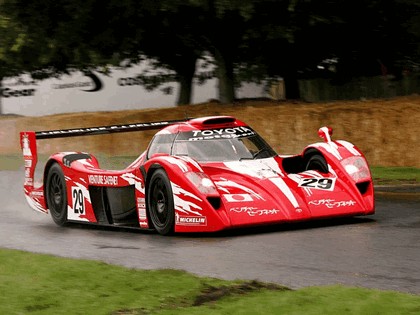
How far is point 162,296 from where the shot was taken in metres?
8.03

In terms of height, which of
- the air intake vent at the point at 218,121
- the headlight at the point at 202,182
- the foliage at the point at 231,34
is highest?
the foliage at the point at 231,34

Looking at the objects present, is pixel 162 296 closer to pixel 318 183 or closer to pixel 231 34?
pixel 318 183

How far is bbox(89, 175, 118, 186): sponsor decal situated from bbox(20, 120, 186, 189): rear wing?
2.52 feet

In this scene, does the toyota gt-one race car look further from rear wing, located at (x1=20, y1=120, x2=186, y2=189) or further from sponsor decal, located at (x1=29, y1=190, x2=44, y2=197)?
sponsor decal, located at (x1=29, y1=190, x2=44, y2=197)

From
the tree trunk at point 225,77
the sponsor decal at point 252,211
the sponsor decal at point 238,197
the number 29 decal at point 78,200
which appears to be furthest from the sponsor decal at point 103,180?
the tree trunk at point 225,77

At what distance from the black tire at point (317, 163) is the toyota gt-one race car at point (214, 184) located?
0.01 meters

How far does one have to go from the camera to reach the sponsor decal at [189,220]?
12.2 metres

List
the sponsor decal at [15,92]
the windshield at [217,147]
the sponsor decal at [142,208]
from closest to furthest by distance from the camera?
the sponsor decal at [142,208] → the windshield at [217,147] → the sponsor decal at [15,92]

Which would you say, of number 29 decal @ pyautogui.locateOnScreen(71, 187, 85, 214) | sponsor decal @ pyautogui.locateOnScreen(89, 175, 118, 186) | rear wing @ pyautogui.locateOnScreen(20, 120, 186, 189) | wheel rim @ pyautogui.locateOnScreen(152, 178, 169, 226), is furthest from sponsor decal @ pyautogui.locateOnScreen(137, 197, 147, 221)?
rear wing @ pyautogui.locateOnScreen(20, 120, 186, 189)

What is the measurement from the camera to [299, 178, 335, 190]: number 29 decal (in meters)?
12.7

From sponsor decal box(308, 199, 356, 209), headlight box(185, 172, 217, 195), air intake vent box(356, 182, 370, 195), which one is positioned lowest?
sponsor decal box(308, 199, 356, 209)

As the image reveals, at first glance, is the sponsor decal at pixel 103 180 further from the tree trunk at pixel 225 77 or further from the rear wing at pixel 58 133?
the tree trunk at pixel 225 77

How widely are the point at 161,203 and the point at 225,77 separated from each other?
16.0 metres

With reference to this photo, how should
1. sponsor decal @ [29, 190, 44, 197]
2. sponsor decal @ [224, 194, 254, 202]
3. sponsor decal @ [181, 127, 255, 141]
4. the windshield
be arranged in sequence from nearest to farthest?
sponsor decal @ [224, 194, 254, 202] < the windshield < sponsor decal @ [181, 127, 255, 141] < sponsor decal @ [29, 190, 44, 197]
